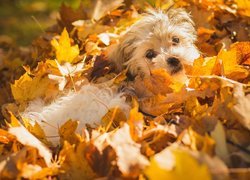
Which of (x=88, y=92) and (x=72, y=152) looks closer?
(x=72, y=152)

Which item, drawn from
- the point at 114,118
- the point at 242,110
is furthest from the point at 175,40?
the point at 242,110

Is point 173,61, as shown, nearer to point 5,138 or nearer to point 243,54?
point 243,54

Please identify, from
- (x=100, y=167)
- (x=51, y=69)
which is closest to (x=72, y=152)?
(x=100, y=167)

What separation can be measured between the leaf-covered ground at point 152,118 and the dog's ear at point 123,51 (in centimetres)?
7

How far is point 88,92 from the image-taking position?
2986 millimetres

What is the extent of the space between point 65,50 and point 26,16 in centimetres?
616

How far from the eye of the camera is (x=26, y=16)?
9469mm

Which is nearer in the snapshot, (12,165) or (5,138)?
(12,165)

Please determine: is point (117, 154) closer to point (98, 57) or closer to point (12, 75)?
point (98, 57)

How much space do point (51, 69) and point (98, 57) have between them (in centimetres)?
40

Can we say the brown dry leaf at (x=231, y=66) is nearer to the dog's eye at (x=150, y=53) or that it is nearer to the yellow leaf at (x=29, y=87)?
the dog's eye at (x=150, y=53)

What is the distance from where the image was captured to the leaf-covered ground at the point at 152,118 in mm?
1901

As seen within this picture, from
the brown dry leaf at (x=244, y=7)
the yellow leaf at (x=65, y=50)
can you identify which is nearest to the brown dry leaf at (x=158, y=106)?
the yellow leaf at (x=65, y=50)

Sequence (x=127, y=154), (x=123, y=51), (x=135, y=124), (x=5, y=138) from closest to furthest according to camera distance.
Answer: (x=127, y=154) → (x=135, y=124) → (x=5, y=138) → (x=123, y=51)
